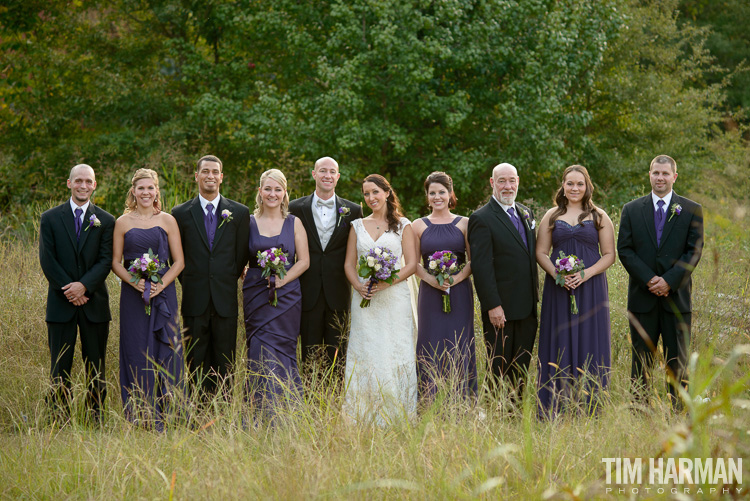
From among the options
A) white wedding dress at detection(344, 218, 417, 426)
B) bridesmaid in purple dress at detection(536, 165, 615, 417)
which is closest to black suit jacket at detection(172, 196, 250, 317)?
white wedding dress at detection(344, 218, 417, 426)

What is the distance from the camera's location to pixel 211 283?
251 inches

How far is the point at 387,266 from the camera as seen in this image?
6.23m

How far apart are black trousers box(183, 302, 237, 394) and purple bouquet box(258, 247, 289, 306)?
0.50 m

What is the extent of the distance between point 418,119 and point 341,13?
8.72ft

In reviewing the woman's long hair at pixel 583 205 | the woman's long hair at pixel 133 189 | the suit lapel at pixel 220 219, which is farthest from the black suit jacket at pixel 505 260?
the woman's long hair at pixel 133 189

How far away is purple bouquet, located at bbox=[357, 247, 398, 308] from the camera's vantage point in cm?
621

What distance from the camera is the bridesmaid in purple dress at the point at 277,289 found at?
6.45 m

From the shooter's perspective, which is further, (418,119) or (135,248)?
(418,119)

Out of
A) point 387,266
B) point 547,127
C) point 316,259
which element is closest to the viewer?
point 387,266

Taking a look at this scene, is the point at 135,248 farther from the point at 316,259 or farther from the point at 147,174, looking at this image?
the point at 316,259

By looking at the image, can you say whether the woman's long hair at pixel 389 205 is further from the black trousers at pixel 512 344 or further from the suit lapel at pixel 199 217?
the suit lapel at pixel 199 217

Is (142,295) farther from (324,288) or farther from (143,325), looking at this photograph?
(324,288)

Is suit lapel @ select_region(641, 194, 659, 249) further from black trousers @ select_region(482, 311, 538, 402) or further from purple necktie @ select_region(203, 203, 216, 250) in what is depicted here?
purple necktie @ select_region(203, 203, 216, 250)

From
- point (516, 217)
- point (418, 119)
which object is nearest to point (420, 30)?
point (418, 119)
